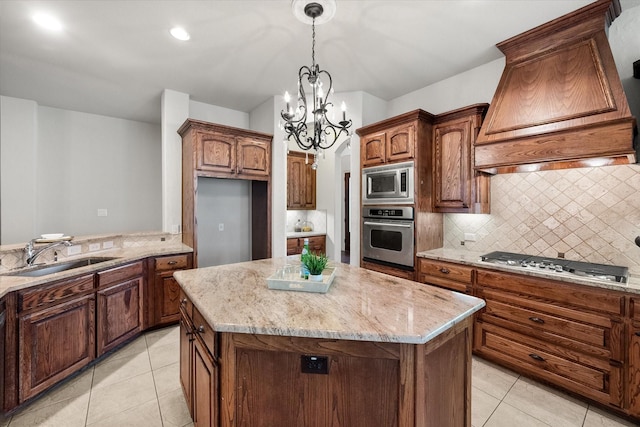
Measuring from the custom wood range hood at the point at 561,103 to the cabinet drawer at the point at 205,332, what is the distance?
258 cm

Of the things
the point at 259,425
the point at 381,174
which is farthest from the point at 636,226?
the point at 259,425

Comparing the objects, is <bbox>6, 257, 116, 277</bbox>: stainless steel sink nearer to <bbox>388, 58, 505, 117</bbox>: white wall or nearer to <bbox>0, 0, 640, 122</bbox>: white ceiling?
<bbox>0, 0, 640, 122</bbox>: white ceiling

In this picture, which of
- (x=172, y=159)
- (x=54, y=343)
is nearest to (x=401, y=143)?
(x=172, y=159)

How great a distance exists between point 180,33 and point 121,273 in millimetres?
2287

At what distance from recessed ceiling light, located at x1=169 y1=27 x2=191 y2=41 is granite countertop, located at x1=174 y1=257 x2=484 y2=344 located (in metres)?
2.06

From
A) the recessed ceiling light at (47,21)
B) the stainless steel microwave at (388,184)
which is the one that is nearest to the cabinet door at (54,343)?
the recessed ceiling light at (47,21)

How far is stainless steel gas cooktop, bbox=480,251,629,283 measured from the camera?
1.93 meters

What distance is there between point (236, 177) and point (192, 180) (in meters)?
0.54

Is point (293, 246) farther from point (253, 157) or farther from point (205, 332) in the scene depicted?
point (205, 332)

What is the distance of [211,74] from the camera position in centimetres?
318

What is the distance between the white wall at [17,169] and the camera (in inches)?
146

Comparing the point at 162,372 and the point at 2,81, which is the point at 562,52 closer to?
the point at 162,372

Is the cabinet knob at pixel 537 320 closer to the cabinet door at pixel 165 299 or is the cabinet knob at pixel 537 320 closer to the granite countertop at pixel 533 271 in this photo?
the granite countertop at pixel 533 271

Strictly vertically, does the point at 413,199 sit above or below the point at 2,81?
below
